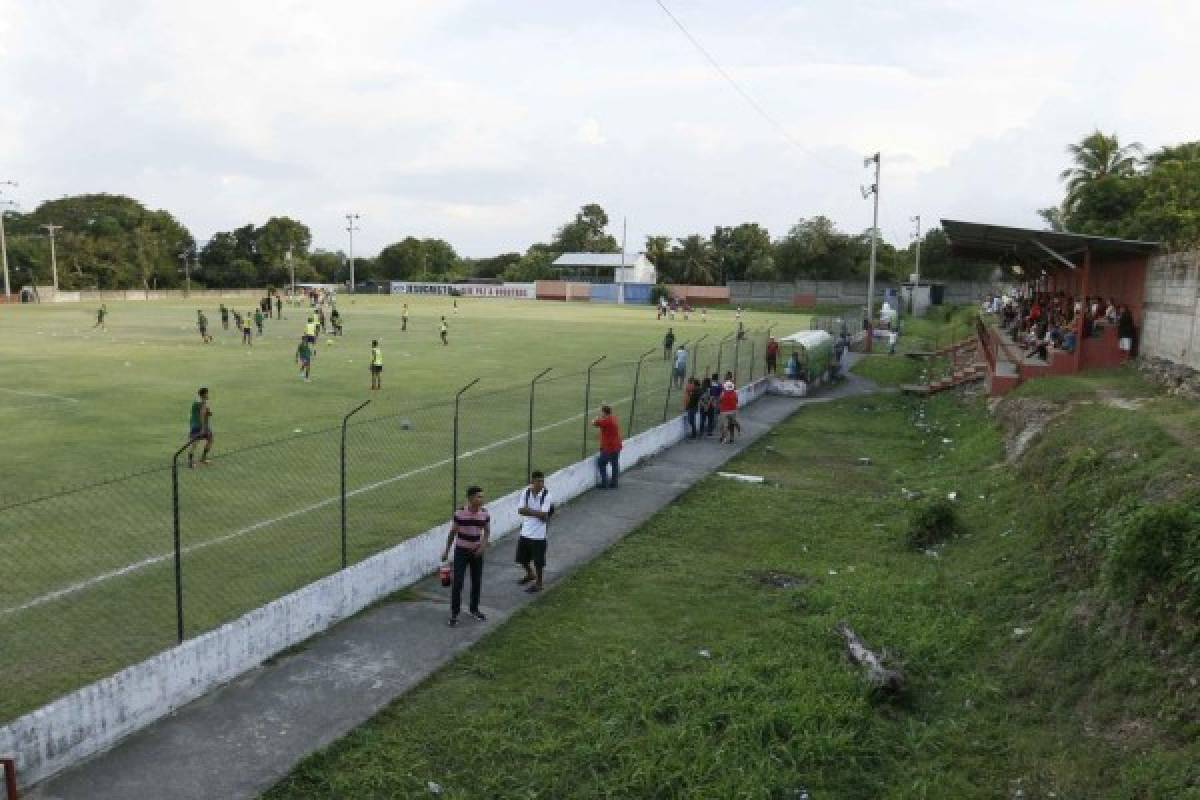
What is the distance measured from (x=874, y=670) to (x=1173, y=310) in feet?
50.5

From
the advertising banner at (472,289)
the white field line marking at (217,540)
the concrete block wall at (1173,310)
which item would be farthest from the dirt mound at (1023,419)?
the advertising banner at (472,289)

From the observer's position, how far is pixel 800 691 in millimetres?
8234

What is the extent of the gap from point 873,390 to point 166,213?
115 meters

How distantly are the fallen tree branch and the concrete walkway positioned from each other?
389cm

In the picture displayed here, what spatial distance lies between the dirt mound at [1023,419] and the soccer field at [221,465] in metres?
8.23

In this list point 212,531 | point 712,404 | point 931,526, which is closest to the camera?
point 212,531

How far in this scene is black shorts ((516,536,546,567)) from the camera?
11.1m

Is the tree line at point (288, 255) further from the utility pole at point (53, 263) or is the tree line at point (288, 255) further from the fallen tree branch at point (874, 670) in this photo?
the fallen tree branch at point (874, 670)

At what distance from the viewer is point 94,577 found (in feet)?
34.8

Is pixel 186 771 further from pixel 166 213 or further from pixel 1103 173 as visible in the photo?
pixel 166 213

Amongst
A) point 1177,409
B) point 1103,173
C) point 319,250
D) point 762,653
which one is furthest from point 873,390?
point 319,250

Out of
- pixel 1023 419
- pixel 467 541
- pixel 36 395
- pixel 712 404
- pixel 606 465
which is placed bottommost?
pixel 606 465

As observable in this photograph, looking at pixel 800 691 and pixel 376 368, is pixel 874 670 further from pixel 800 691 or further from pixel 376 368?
pixel 376 368

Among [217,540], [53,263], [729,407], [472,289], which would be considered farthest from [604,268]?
[217,540]
